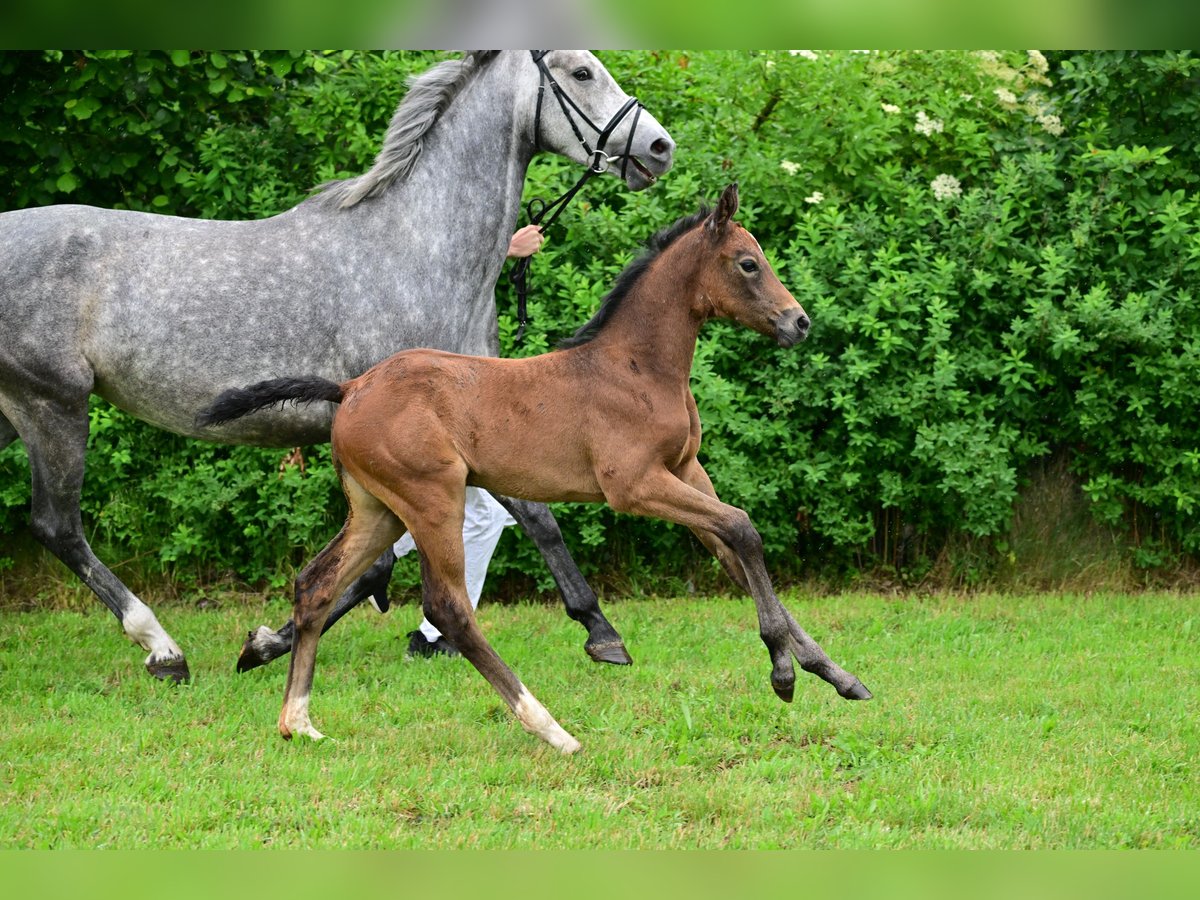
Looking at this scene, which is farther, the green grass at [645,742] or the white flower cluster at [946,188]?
the white flower cluster at [946,188]

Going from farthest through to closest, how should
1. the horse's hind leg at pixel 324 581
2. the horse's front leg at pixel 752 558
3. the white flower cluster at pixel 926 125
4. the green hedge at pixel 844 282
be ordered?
the white flower cluster at pixel 926 125
the green hedge at pixel 844 282
the horse's hind leg at pixel 324 581
the horse's front leg at pixel 752 558

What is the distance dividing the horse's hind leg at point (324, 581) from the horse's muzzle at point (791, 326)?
1561 mm

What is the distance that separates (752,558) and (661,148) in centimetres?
201

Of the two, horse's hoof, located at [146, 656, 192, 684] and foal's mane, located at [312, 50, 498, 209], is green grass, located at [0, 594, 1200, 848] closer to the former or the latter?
horse's hoof, located at [146, 656, 192, 684]

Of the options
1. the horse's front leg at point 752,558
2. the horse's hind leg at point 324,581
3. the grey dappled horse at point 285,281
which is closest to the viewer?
the horse's front leg at point 752,558

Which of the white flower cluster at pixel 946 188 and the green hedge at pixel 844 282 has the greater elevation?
the white flower cluster at pixel 946 188

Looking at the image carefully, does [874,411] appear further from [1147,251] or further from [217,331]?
[217,331]

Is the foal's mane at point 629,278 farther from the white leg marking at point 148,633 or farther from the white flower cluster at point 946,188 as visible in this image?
the white flower cluster at point 946,188

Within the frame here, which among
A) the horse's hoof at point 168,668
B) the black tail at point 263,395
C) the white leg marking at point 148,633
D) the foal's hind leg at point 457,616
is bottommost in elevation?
the horse's hoof at point 168,668

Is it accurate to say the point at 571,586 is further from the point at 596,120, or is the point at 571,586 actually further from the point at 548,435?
the point at 596,120

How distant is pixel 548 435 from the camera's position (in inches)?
181

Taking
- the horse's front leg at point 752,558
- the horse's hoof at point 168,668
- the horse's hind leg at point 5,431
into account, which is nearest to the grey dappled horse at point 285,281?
the horse's hoof at point 168,668

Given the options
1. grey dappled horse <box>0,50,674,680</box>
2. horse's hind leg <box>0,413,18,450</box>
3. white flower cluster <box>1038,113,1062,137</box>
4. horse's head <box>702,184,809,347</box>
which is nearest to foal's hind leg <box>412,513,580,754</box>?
grey dappled horse <box>0,50,674,680</box>

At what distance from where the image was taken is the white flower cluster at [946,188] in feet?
25.3
